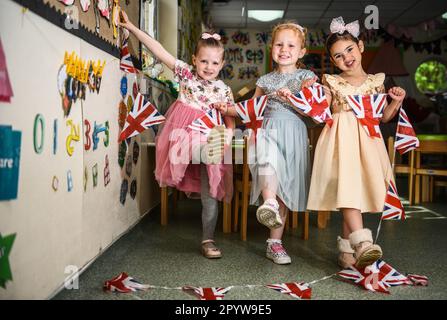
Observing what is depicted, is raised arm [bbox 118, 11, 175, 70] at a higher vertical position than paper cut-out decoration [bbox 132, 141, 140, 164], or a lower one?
higher

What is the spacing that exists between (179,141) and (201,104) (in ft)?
0.79

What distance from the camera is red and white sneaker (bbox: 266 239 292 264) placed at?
239 cm

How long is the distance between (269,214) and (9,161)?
124 cm

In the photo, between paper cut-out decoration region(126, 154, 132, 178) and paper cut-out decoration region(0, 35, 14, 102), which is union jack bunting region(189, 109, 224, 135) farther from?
paper cut-out decoration region(0, 35, 14, 102)

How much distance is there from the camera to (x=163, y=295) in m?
1.84

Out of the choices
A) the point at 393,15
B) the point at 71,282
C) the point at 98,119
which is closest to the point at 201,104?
the point at 98,119

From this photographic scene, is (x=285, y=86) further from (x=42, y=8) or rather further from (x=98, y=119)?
(x=42, y=8)

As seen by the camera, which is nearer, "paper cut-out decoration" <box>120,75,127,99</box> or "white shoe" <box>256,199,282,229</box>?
"white shoe" <box>256,199,282,229</box>

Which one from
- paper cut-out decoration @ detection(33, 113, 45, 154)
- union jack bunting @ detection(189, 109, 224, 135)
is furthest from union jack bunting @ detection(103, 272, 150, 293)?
union jack bunting @ detection(189, 109, 224, 135)

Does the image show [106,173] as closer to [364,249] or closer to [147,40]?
[147,40]

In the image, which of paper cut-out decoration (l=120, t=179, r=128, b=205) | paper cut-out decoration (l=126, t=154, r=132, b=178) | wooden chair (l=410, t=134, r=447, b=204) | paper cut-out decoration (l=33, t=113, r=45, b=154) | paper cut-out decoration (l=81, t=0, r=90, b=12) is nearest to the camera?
paper cut-out decoration (l=33, t=113, r=45, b=154)

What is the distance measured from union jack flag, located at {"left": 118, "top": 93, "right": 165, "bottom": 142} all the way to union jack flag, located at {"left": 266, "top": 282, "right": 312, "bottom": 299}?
1044 mm

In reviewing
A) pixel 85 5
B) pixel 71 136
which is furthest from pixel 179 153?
pixel 85 5

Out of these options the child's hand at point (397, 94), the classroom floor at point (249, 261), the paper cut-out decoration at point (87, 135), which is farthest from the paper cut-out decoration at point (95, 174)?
the child's hand at point (397, 94)
